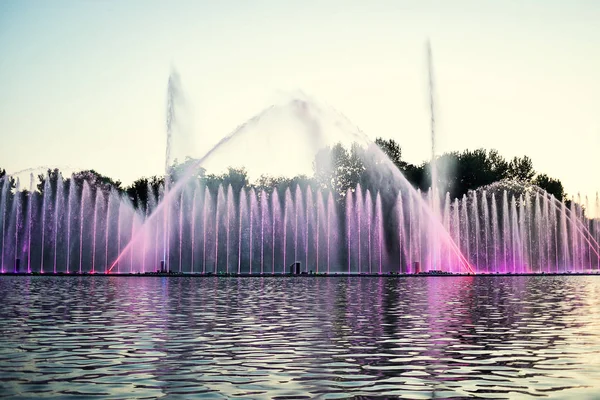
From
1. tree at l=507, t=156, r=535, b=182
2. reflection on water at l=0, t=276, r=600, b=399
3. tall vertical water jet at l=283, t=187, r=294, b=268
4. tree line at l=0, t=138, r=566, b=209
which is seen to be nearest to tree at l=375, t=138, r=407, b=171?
tree line at l=0, t=138, r=566, b=209

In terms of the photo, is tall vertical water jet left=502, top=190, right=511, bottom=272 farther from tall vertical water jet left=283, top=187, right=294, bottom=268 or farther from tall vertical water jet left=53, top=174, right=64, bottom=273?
tall vertical water jet left=53, top=174, right=64, bottom=273

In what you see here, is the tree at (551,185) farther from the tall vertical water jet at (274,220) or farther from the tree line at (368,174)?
the tall vertical water jet at (274,220)

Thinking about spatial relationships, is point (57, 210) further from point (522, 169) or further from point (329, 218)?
point (522, 169)

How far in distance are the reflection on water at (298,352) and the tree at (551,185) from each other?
9242 cm

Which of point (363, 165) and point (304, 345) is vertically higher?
point (363, 165)

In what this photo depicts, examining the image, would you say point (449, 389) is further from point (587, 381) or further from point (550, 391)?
point (587, 381)

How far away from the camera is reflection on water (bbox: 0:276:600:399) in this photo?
1142cm

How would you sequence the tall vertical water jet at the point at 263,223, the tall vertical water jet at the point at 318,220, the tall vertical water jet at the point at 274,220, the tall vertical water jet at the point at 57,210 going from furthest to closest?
1. the tall vertical water jet at the point at 318,220
2. the tall vertical water jet at the point at 274,220
3. the tall vertical water jet at the point at 263,223
4. the tall vertical water jet at the point at 57,210

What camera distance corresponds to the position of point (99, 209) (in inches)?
3344

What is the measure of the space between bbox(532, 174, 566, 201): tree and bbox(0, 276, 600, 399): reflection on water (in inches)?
3639

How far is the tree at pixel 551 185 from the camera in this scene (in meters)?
117

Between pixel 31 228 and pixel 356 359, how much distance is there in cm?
7071

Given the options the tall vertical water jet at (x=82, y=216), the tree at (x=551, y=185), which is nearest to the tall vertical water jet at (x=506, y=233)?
the tree at (x=551, y=185)

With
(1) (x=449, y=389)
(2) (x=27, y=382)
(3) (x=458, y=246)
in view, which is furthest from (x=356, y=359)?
(3) (x=458, y=246)
